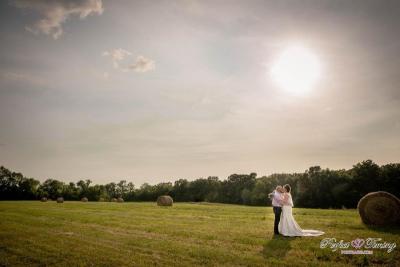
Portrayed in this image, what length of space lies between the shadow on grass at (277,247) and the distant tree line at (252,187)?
58.5 meters

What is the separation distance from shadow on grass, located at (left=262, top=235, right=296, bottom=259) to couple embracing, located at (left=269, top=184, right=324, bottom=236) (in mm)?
854

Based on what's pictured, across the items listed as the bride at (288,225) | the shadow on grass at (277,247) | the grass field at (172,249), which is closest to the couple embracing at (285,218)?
the bride at (288,225)

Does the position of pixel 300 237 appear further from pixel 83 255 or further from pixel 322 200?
pixel 322 200

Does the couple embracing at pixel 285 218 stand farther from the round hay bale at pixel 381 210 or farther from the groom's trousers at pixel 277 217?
the round hay bale at pixel 381 210

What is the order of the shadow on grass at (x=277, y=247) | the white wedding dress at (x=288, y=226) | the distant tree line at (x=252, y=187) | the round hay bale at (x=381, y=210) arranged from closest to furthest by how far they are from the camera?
the shadow on grass at (x=277, y=247), the white wedding dress at (x=288, y=226), the round hay bale at (x=381, y=210), the distant tree line at (x=252, y=187)

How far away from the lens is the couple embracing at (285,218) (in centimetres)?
1702

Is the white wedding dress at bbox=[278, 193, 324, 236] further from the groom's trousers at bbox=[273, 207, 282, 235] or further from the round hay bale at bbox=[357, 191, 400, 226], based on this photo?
the round hay bale at bbox=[357, 191, 400, 226]

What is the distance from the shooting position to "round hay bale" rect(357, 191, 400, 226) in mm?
21312

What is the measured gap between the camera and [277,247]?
13.5m

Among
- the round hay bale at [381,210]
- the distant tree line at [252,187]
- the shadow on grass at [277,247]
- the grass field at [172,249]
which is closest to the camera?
the grass field at [172,249]

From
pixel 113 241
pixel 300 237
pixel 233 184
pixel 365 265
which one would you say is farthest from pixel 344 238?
pixel 233 184

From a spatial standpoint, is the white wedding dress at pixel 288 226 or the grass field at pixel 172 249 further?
the white wedding dress at pixel 288 226

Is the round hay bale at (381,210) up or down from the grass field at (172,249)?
up

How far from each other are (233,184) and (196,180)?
19.2m
